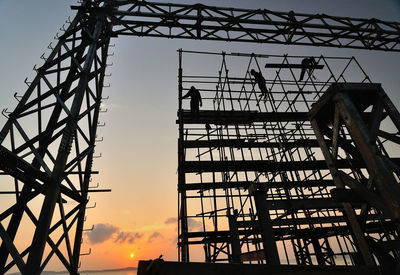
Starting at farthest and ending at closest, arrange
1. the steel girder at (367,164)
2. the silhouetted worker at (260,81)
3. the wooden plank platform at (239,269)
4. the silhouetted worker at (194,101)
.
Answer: the silhouetted worker at (260,81)
the silhouetted worker at (194,101)
the steel girder at (367,164)
the wooden plank platform at (239,269)

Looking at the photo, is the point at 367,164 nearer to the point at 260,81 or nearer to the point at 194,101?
the point at 194,101

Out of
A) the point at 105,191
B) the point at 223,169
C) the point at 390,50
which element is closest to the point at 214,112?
the point at 223,169

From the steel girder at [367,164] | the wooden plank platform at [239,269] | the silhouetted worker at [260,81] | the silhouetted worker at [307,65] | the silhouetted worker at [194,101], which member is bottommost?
the wooden plank platform at [239,269]

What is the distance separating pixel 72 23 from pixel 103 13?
4.08 feet

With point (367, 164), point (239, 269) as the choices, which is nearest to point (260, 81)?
point (367, 164)

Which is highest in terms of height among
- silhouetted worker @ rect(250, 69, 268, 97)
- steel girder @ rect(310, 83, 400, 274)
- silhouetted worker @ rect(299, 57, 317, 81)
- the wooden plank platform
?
silhouetted worker @ rect(299, 57, 317, 81)

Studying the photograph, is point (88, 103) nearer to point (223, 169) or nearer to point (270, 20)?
point (223, 169)

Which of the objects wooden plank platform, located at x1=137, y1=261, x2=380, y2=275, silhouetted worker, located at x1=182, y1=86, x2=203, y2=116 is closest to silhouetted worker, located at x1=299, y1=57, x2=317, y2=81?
silhouetted worker, located at x1=182, y1=86, x2=203, y2=116

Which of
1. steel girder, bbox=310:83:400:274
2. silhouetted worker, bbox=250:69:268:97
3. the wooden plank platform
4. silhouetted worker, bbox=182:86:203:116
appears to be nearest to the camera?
the wooden plank platform

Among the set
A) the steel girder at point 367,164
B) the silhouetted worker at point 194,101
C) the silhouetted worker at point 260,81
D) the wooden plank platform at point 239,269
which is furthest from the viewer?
the silhouetted worker at point 260,81

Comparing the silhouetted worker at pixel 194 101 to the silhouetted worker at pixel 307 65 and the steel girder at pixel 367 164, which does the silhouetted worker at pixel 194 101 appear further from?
the silhouetted worker at pixel 307 65

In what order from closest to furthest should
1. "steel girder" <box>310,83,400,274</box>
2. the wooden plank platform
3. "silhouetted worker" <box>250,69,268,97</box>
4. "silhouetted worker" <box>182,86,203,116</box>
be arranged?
the wooden plank platform → "steel girder" <box>310,83,400,274</box> → "silhouetted worker" <box>182,86,203,116</box> → "silhouetted worker" <box>250,69,268,97</box>

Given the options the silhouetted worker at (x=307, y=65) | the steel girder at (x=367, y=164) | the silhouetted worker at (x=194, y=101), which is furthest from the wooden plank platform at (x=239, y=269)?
the silhouetted worker at (x=307, y=65)

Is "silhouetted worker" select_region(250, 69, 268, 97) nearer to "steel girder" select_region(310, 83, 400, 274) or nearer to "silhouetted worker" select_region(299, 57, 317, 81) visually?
"silhouetted worker" select_region(299, 57, 317, 81)
